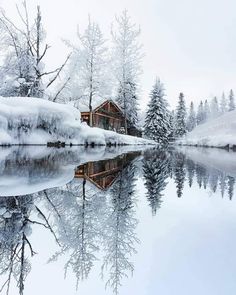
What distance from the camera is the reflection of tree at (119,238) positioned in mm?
2021

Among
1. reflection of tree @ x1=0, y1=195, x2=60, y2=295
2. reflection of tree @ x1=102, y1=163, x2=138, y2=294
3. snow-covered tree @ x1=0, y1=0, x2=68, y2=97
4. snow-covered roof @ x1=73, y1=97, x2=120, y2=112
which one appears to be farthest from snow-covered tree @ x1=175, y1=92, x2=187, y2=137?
reflection of tree @ x1=0, y1=195, x2=60, y2=295

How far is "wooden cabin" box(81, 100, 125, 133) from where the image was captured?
35.2 meters

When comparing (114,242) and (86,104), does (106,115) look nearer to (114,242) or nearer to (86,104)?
(86,104)

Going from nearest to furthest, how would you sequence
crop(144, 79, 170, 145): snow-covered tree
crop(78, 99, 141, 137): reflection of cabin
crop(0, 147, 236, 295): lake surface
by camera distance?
1. crop(0, 147, 236, 295): lake surface
2. crop(78, 99, 141, 137): reflection of cabin
3. crop(144, 79, 170, 145): snow-covered tree

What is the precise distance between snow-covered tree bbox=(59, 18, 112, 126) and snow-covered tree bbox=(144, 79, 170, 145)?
14984 millimetres

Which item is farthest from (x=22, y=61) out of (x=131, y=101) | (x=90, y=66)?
(x=131, y=101)

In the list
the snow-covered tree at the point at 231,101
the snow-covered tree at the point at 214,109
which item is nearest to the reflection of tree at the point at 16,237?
the snow-covered tree at the point at 231,101

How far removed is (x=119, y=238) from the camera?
264 centimetres

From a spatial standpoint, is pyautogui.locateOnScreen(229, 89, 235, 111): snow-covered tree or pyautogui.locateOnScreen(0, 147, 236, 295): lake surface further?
pyautogui.locateOnScreen(229, 89, 235, 111): snow-covered tree

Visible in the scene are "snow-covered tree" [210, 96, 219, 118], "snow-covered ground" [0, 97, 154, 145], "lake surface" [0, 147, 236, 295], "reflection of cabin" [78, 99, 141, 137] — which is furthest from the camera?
"snow-covered tree" [210, 96, 219, 118]

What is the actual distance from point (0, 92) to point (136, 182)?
76.0ft

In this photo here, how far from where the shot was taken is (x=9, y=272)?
1.97 meters

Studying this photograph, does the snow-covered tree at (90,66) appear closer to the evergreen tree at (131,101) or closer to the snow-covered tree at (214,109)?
the evergreen tree at (131,101)

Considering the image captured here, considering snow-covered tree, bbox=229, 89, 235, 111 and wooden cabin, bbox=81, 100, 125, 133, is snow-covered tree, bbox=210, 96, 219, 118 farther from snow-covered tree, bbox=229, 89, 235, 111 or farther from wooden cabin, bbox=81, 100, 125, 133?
wooden cabin, bbox=81, 100, 125, 133
